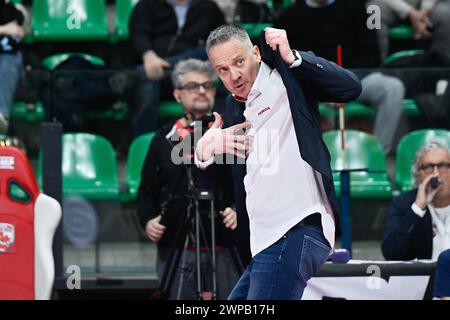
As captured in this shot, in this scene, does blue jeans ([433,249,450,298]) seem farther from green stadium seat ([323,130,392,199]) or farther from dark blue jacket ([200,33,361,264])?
green stadium seat ([323,130,392,199])

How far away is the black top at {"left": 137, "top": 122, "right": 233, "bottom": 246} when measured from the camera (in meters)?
6.19

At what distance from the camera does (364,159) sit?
726 cm

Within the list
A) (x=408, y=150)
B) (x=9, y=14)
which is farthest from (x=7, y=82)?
(x=408, y=150)

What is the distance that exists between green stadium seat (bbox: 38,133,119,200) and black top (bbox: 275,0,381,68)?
1.54 m

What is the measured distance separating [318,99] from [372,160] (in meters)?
3.10

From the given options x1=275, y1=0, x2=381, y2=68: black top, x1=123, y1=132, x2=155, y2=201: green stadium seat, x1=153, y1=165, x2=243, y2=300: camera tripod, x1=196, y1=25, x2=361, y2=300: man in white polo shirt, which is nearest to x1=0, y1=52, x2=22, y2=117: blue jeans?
x1=123, y1=132, x2=155, y2=201: green stadium seat

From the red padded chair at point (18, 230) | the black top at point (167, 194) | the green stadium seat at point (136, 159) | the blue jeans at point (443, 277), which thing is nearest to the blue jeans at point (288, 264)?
the blue jeans at point (443, 277)

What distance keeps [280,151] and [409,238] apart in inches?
90.2

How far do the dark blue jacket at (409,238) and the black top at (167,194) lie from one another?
92 centimetres

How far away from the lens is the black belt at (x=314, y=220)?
416cm

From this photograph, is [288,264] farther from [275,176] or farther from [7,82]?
[7,82]
